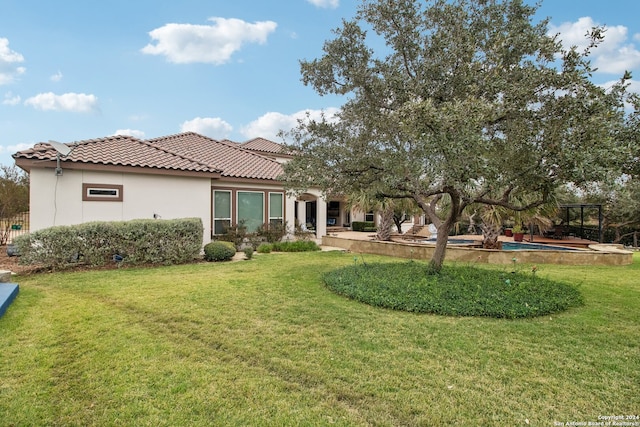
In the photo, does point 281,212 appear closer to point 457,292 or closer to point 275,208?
point 275,208

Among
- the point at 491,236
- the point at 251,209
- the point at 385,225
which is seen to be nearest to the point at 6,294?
the point at 251,209

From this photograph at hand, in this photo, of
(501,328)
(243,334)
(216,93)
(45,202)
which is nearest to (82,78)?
(216,93)

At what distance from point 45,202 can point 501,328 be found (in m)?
13.5

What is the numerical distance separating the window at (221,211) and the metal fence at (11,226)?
8611 millimetres

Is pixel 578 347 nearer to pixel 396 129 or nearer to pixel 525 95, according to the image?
pixel 525 95

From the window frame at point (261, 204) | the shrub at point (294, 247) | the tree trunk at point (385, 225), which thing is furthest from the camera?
the tree trunk at point (385, 225)

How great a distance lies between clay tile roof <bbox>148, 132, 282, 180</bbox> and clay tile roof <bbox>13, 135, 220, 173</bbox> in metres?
1.94

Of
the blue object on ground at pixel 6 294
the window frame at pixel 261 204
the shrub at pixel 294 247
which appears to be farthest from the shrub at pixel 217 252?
the blue object on ground at pixel 6 294

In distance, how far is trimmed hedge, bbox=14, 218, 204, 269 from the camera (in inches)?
372

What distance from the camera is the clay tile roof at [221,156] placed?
54.0 ft

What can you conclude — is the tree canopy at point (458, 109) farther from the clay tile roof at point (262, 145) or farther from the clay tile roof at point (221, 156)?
the clay tile roof at point (262, 145)

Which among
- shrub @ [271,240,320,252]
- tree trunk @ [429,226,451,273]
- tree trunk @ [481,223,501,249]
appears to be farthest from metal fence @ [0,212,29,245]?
tree trunk @ [481,223,501,249]

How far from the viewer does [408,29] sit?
24.5ft

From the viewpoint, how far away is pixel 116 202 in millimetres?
12359
